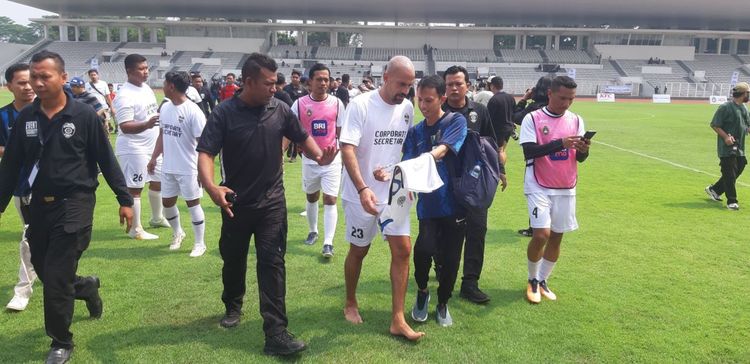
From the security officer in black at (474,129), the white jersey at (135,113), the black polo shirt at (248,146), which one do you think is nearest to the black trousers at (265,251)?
the black polo shirt at (248,146)

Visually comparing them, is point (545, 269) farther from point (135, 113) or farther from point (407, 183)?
point (135, 113)

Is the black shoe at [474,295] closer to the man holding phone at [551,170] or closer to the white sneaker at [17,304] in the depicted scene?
the man holding phone at [551,170]

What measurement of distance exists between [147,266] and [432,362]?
3550 mm

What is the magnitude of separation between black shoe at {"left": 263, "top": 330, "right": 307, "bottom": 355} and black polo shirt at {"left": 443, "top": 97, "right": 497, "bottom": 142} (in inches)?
87.8

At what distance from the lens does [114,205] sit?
8.88 meters

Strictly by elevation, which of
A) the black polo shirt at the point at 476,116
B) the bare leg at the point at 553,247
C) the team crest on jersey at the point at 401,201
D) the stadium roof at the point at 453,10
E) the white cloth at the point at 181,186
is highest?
the stadium roof at the point at 453,10

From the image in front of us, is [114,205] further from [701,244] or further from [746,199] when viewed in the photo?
[746,199]

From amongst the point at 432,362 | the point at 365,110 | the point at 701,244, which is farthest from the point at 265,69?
the point at 701,244

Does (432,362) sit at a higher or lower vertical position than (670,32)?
lower

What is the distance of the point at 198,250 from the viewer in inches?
248

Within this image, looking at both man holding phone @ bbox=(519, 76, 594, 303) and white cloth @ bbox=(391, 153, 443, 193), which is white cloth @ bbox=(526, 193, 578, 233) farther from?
white cloth @ bbox=(391, 153, 443, 193)

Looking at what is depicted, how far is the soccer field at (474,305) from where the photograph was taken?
13.1 ft

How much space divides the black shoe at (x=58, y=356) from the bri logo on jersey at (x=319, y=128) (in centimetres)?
375

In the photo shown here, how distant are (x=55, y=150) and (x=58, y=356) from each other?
4.59 ft
